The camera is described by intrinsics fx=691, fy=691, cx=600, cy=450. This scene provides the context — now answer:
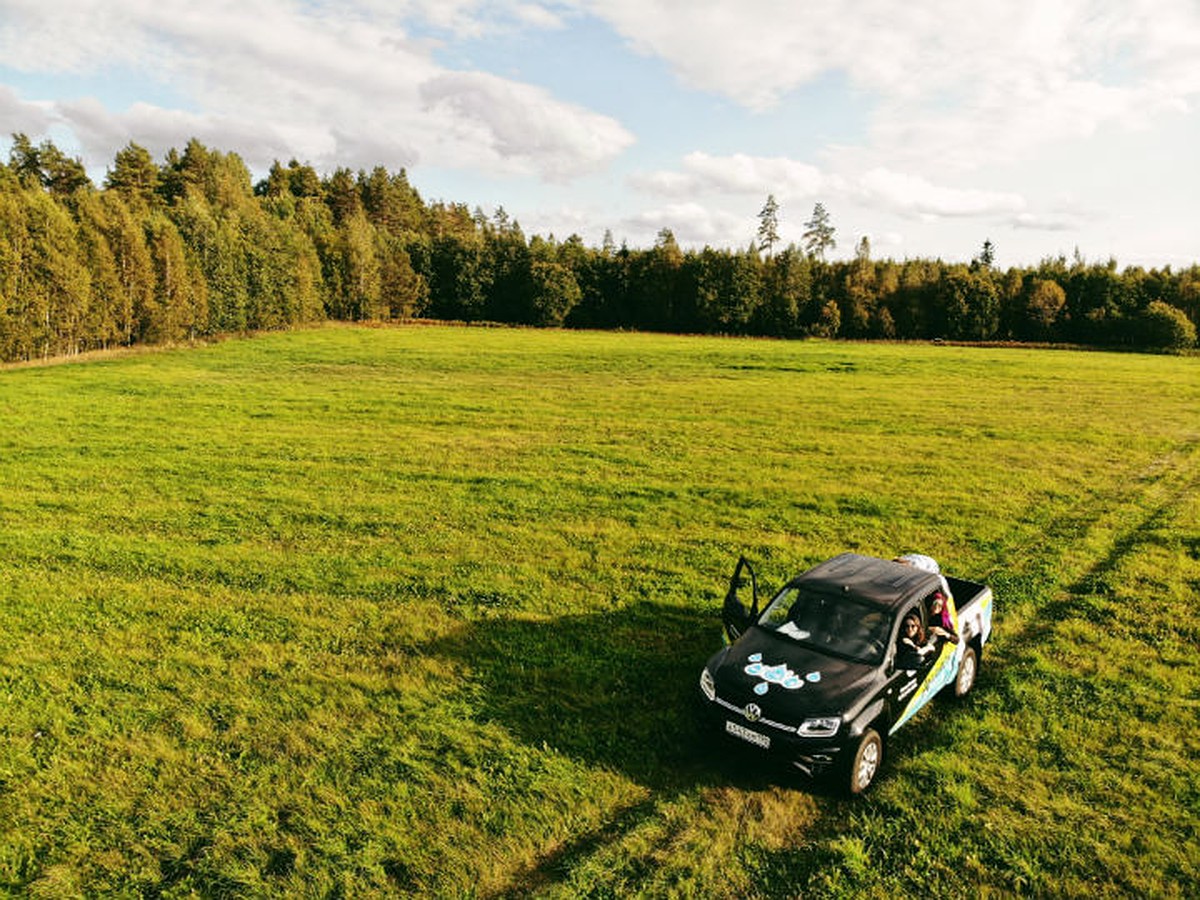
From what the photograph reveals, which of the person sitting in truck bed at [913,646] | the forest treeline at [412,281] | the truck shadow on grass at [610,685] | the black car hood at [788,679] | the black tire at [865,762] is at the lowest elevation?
the truck shadow on grass at [610,685]

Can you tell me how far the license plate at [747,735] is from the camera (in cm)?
812

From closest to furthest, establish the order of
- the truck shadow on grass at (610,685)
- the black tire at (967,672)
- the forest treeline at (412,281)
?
1. the truck shadow on grass at (610,685)
2. the black tire at (967,672)
3. the forest treeline at (412,281)

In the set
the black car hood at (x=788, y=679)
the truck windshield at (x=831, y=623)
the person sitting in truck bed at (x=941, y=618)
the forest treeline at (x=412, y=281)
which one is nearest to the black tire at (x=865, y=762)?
the black car hood at (x=788, y=679)

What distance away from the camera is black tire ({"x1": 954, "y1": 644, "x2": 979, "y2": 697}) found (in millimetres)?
10227

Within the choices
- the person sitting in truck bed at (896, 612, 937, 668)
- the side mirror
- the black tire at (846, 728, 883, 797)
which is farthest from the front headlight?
the side mirror

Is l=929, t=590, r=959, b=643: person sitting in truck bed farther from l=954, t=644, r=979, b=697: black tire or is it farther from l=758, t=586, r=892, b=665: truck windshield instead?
l=758, t=586, r=892, b=665: truck windshield

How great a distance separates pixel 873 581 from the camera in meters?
9.75

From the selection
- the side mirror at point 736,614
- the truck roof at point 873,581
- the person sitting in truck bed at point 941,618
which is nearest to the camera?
the truck roof at point 873,581

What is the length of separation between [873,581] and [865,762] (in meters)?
2.48

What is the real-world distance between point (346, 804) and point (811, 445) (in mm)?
22575

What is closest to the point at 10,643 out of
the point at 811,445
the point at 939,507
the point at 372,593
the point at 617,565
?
the point at 372,593

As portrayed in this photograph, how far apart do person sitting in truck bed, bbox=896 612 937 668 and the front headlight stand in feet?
4.65

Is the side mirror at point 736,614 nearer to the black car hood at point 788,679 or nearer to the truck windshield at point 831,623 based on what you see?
the truck windshield at point 831,623

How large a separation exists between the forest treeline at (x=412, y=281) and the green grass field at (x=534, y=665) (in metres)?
34.5
